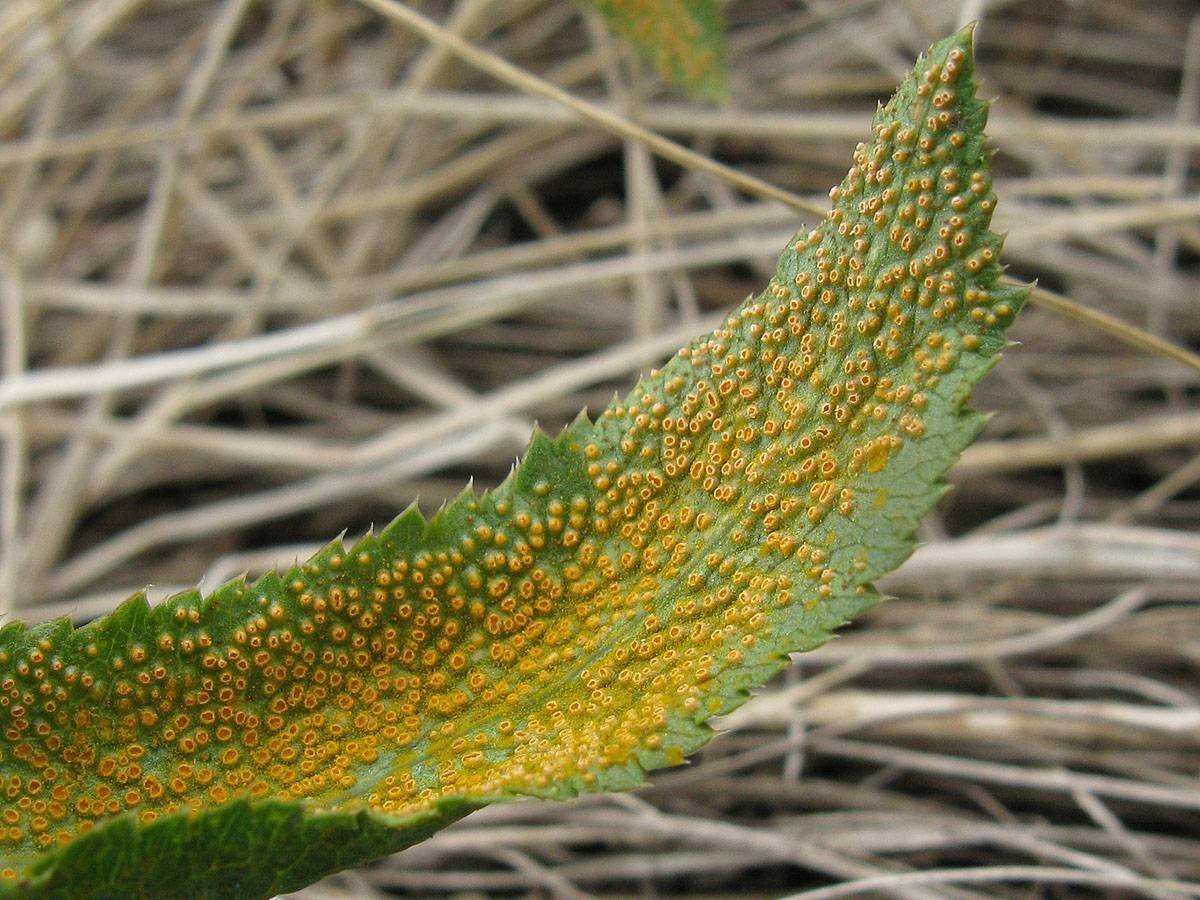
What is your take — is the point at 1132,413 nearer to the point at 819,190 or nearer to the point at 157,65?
the point at 819,190

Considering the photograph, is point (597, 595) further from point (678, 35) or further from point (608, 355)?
point (608, 355)

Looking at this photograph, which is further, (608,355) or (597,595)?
(608,355)

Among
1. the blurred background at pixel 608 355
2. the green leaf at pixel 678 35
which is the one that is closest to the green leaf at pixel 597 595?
the blurred background at pixel 608 355

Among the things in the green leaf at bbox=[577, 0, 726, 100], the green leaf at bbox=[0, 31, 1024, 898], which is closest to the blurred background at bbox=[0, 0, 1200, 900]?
the green leaf at bbox=[577, 0, 726, 100]

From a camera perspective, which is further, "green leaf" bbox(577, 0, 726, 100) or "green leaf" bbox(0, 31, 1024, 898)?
"green leaf" bbox(577, 0, 726, 100)

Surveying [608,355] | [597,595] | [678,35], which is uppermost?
[678,35]

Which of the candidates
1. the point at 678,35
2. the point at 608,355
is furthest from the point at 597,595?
the point at 608,355

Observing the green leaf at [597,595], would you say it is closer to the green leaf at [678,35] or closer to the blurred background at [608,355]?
the blurred background at [608,355]

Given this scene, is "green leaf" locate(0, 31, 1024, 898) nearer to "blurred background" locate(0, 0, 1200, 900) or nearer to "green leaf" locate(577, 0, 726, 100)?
"blurred background" locate(0, 0, 1200, 900)
